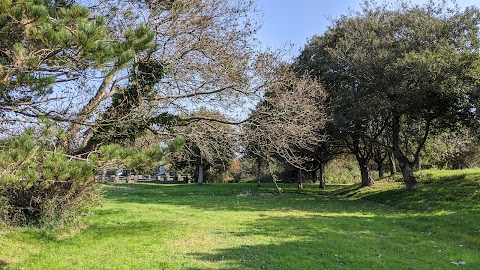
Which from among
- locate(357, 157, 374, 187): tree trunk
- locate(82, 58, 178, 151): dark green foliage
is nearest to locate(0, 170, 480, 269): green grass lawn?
locate(82, 58, 178, 151): dark green foliage

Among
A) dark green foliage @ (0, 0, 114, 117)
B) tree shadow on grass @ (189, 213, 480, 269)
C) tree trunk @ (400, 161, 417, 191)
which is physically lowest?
tree shadow on grass @ (189, 213, 480, 269)

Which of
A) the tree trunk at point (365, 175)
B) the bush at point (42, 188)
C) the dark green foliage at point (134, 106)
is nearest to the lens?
the bush at point (42, 188)

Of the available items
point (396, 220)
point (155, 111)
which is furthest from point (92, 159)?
point (396, 220)

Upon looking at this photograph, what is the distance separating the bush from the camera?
16.6ft

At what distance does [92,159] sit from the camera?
5984 millimetres

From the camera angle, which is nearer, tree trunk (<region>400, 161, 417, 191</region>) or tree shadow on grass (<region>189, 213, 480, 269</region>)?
tree shadow on grass (<region>189, 213, 480, 269</region>)

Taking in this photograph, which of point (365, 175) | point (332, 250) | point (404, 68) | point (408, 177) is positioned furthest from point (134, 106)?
point (365, 175)

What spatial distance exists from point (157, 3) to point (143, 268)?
618 centimetres

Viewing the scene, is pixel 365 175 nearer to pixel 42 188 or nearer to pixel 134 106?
pixel 134 106

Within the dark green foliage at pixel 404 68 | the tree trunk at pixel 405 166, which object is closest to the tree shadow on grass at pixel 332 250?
the dark green foliage at pixel 404 68

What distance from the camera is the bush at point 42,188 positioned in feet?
16.6

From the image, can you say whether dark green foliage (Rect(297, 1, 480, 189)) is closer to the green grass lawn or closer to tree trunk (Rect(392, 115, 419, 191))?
tree trunk (Rect(392, 115, 419, 191))

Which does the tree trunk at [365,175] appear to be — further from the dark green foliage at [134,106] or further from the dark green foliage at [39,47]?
the dark green foliage at [39,47]

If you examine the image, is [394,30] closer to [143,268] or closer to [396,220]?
[396,220]
